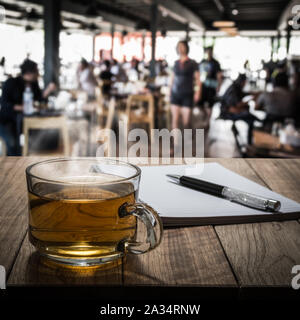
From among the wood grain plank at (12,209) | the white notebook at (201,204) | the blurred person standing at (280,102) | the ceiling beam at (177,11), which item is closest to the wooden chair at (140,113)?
the blurred person standing at (280,102)

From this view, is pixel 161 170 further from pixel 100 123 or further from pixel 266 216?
pixel 100 123

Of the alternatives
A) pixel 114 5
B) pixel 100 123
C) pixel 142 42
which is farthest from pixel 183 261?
pixel 142 42

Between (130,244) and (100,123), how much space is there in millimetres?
5284

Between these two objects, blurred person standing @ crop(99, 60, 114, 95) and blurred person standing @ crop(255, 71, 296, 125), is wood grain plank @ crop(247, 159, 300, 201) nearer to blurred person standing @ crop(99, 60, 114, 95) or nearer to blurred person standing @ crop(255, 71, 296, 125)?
blurred person standing @ crop(255, 71, 296, 125)

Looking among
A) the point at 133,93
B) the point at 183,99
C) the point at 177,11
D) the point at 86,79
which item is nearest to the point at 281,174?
the point at 183,99

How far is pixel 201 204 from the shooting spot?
0.72m

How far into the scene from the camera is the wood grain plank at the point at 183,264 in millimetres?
487

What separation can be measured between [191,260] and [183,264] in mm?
18

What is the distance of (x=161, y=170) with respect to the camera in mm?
944

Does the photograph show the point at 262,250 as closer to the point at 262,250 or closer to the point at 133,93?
the point at 262,250

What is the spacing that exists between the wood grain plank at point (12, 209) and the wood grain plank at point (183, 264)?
0.54ft

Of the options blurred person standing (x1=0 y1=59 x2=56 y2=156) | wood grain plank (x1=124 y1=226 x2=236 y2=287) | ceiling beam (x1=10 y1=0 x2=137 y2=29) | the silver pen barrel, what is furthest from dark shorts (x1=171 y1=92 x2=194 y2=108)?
wood grain plank (x1=124 y1=226 x2=236 y2=287)

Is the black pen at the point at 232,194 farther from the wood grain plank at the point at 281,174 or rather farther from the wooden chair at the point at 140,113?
the wooden chair at the point at 140,113

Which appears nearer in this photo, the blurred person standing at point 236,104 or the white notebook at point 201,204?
the white notebook at point 201,204
